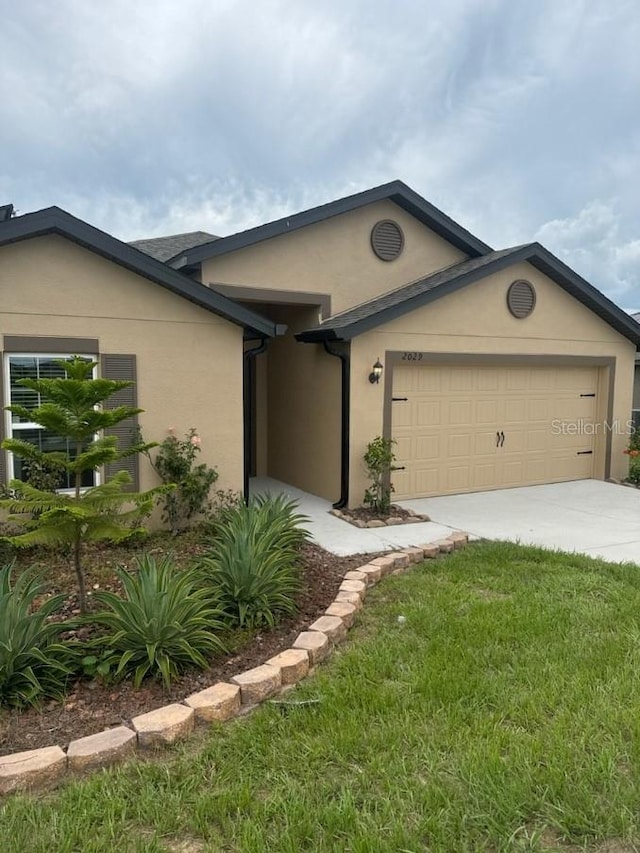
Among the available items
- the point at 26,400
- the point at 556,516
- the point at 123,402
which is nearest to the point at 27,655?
the point at 26,400

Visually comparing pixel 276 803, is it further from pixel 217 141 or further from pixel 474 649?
pixel 217 141

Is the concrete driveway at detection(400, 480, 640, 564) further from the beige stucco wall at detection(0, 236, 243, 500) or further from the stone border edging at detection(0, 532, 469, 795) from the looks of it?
the stone border edging at detection(0, 532, 469, 795)

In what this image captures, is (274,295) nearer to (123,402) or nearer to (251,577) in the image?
(123,402)

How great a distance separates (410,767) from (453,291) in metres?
→ 7.87

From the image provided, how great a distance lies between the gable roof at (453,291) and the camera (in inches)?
356

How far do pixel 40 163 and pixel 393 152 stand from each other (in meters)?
12.4

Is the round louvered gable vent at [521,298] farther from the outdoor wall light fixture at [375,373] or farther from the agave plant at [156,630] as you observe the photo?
the agave plant at [156,630]

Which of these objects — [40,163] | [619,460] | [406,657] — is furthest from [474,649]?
[40,163]

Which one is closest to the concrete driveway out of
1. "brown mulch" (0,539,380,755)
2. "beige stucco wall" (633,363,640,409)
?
"beige stucco wall" (633,363,640,409)

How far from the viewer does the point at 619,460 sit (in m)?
12.0

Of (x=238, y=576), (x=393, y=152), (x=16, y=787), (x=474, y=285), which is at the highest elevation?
(x=393, y=152)

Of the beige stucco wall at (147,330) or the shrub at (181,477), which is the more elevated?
the beige stucco wall at (147,330)

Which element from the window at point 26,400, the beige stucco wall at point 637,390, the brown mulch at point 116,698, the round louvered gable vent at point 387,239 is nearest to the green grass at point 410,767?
the brown mulch at point 116,698

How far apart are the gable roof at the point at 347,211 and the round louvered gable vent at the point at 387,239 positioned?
419 millimetres
